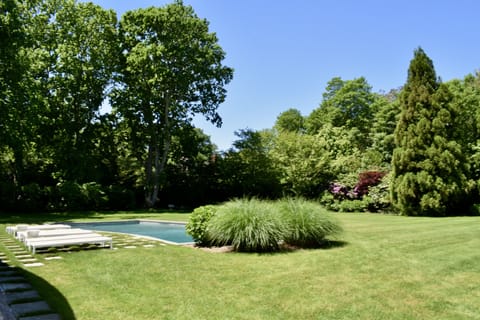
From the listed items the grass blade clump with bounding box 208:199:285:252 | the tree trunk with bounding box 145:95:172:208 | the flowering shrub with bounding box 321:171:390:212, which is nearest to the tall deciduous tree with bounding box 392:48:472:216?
the flowering shrub with bounding box 321:171:390:212

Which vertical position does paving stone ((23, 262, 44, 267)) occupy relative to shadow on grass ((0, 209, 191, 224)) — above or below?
below

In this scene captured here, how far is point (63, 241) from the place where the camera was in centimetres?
754

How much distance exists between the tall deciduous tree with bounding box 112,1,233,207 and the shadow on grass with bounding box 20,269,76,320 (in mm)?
17243

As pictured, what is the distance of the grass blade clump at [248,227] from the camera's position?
7.15 metres

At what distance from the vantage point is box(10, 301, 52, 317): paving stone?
3.80m

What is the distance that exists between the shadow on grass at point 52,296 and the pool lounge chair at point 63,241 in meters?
1.86

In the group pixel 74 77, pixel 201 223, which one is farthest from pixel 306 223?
pixel 74 77

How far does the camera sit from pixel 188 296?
4.48m

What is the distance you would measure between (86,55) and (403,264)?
67.8 feet

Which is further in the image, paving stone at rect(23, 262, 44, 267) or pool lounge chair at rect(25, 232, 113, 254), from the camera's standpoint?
pool lounge chair at rect(25, 232, 113, 254)

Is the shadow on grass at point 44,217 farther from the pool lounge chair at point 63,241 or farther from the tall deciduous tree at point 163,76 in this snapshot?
the pool lounge chair at point 63,241

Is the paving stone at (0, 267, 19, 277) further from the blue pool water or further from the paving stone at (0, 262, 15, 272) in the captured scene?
the blue pool water

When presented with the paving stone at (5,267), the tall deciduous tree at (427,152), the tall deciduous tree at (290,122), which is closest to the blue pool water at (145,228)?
the paving stone at (5,267)

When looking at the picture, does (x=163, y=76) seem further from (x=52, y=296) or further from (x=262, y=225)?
(x=52, y=296)
